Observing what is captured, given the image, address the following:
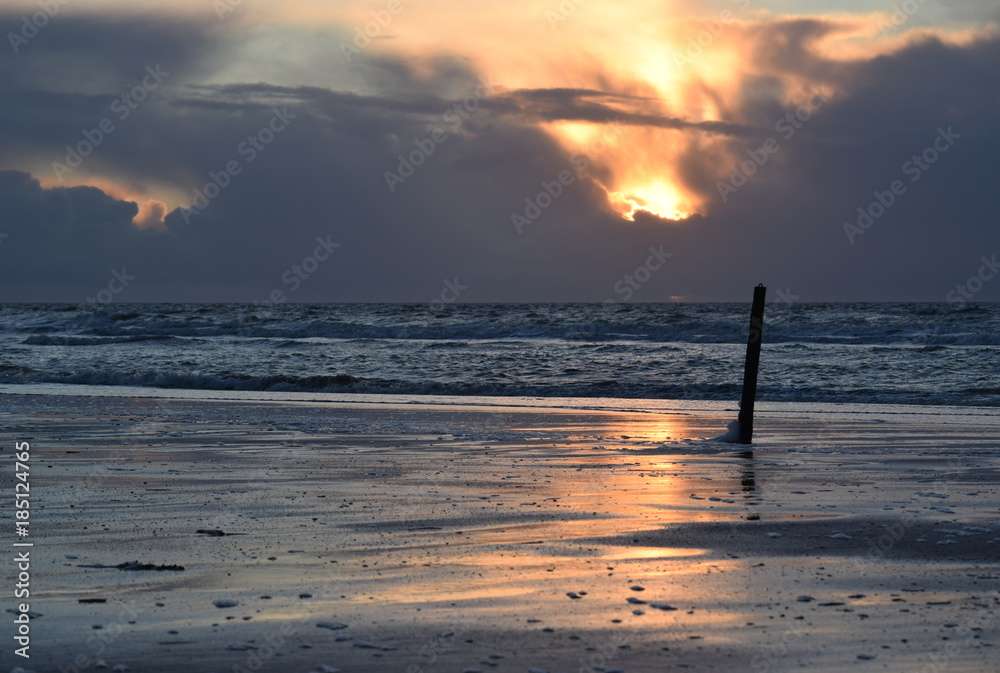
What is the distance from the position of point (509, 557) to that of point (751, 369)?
9951 millimetres

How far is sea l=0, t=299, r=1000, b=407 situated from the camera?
28.3 m

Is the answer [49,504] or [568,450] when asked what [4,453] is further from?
[568,450]

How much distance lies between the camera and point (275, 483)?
10.7 metres

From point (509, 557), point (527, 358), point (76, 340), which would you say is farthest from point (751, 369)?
point (76, 340)

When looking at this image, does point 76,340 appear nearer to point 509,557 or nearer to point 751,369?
point 751,369

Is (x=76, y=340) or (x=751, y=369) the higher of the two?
(x=76, y=340)

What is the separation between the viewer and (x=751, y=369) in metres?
16.2

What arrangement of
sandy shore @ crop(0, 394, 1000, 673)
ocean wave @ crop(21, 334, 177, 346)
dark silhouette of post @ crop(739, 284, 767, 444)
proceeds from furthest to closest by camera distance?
1. ocean wave @ crop(21, 334, 177, 346)
2. dark silhouette of post @ crop(739, 284, 767, 444)
3. sandy shore @ crop(0, 394, 1000, 673)

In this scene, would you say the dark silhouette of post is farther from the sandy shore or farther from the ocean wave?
the ocean wave

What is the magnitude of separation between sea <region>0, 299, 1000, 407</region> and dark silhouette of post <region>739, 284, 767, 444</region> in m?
9.77

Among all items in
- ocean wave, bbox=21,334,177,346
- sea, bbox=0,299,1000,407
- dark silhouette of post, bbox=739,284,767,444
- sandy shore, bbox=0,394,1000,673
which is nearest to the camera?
sandy shore, bbox=0,394,1000,673

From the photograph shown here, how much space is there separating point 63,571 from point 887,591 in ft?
17.8

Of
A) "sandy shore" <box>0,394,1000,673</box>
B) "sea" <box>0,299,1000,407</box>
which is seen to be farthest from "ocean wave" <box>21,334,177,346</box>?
"sandy shore" <box>0,394,1000,673</box>

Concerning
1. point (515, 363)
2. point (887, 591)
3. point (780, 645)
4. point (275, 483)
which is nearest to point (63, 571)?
point (275, 483)
